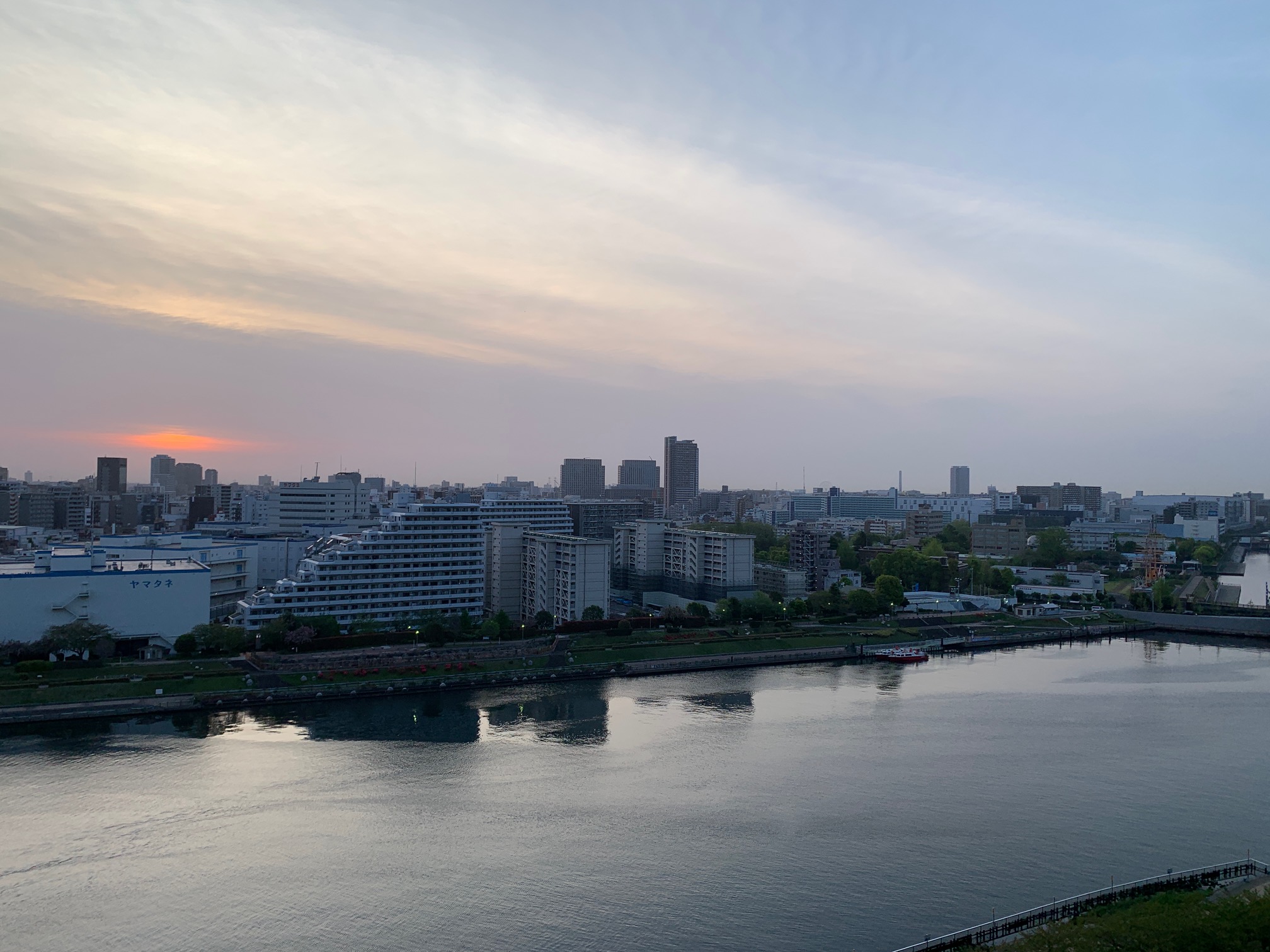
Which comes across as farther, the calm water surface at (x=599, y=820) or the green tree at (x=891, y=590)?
the green tree at (x=891, y=590)

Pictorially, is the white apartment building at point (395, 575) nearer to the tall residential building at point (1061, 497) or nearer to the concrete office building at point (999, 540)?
the concrete office building at point (999, 540)

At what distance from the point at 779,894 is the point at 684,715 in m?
6.46

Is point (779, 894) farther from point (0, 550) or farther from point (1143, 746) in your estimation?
point (0, 550)

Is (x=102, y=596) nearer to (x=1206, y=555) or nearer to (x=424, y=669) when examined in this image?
(x=424, y=669)

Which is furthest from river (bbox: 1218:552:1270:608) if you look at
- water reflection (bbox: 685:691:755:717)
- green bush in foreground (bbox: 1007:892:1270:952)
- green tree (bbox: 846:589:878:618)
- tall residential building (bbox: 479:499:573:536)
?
green bush in foreground (bbox: 1007:892:1270:952)

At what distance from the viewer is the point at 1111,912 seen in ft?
20.7

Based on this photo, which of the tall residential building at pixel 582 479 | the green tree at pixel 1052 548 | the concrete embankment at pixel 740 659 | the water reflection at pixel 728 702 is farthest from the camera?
the tall residential building at pixel 582 479

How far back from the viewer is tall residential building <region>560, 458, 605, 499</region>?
6825 centimetres

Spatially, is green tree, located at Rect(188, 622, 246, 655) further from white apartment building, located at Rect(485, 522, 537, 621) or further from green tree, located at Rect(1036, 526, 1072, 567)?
green tree, located at Rect(1036, 526, 1072, 567)

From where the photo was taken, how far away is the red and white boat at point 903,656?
1980 cm

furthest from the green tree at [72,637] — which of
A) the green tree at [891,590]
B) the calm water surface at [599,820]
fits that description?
the green tree at [891,590]

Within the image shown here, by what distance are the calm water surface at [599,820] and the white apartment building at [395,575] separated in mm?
3959

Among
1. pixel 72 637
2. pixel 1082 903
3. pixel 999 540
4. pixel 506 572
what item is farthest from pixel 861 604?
pixel 999 540

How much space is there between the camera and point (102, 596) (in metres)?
15.2
